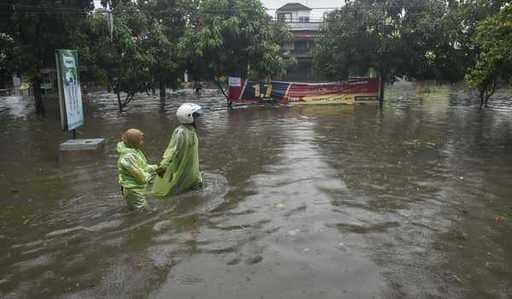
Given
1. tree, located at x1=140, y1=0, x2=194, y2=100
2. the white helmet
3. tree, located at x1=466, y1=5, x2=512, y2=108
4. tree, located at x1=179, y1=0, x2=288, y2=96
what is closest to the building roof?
tree, located at x1=140, y1=0, x2=194, y2=100

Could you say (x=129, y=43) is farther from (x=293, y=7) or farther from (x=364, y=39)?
(x=293, y=7)

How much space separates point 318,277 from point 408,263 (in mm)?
970

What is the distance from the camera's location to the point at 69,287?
425 centimetres

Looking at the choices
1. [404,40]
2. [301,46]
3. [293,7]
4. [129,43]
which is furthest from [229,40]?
[293,7]

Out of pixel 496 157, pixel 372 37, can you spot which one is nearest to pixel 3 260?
→ pixel 496 157

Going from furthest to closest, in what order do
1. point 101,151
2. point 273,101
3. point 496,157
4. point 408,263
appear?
point 273,101
point 101,151
point 496,157
point 408,263

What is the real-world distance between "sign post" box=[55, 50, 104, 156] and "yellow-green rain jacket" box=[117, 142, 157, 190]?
5.21 meters

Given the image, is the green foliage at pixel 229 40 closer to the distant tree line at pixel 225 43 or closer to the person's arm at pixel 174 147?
the distant tree line at pixel 225 43

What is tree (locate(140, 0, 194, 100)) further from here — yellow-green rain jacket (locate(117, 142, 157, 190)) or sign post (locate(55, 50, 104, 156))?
yellow-green rain jacket (locate(117, 142, 157, 190))

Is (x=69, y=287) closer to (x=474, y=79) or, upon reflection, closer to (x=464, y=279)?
(x=464, y=279)

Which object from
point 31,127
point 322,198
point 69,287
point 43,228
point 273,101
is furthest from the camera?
point 273,101

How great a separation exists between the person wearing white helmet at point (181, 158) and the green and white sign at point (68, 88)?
15.8 feet

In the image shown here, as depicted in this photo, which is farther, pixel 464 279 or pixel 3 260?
pixel 3 260

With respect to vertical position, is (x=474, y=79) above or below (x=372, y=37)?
below
